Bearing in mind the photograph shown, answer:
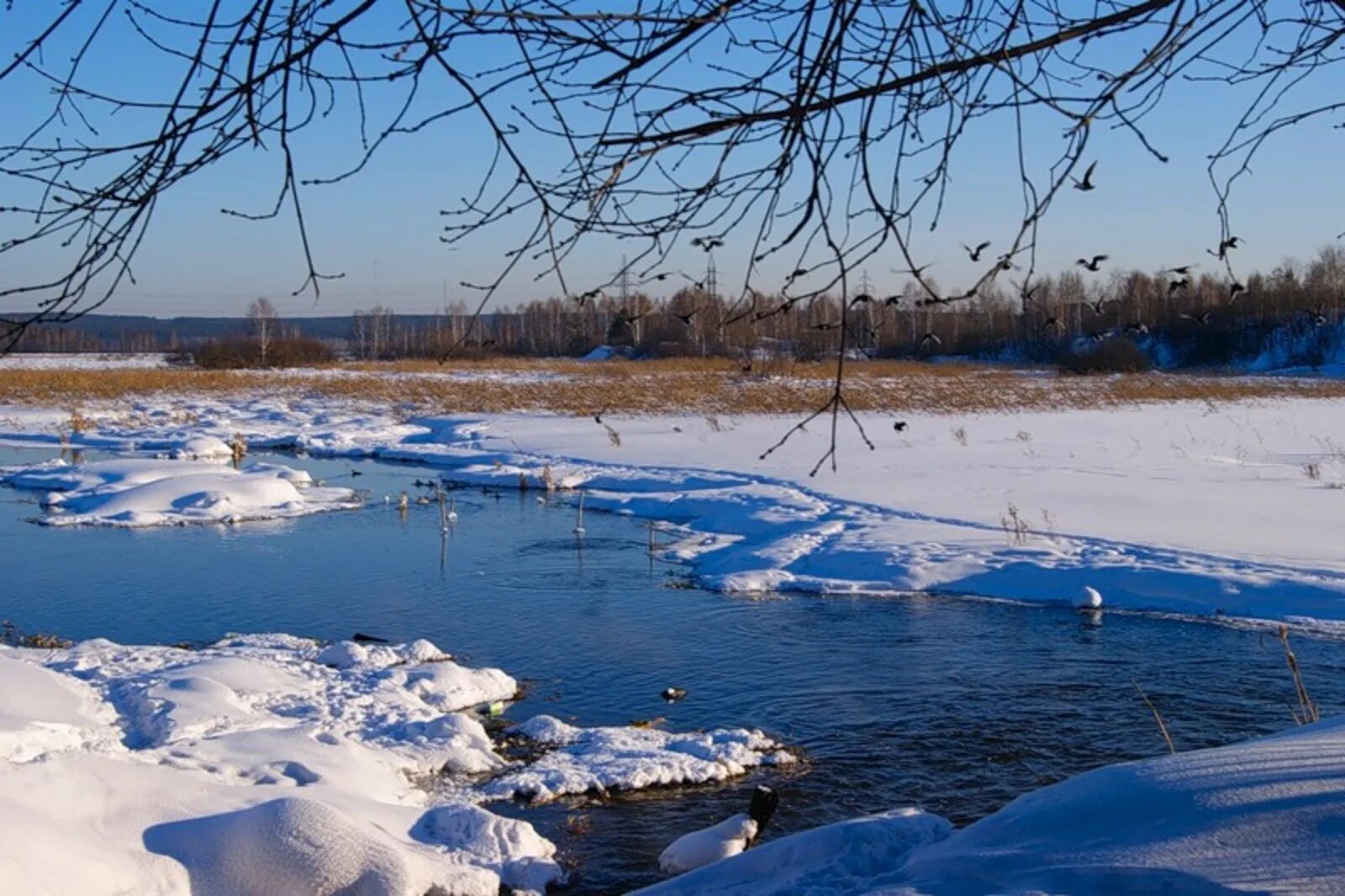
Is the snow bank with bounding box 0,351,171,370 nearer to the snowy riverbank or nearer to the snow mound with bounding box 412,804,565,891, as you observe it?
the snowy riverbank

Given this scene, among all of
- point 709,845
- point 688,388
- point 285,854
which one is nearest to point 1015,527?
point 709,845

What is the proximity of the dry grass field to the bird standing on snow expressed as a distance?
23.2 meters

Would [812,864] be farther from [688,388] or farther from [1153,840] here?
[688,388]

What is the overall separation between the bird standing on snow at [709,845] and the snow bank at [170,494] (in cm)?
1080

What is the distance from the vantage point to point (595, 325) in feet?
11.7

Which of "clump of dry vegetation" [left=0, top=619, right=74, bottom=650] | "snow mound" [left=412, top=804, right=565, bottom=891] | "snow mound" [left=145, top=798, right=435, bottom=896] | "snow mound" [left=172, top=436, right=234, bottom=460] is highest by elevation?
"snow mound" [left=172, top=436, right=234, bottom=460]

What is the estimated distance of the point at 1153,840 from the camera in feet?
10.9

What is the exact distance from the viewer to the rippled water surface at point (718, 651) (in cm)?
660

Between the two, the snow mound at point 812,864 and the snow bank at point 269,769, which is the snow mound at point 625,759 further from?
the snow mound at point 812,864

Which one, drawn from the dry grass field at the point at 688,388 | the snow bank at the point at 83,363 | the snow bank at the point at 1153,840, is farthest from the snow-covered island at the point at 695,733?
the snow bank at the point at 83,363

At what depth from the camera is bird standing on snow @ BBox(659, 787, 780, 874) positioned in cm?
551

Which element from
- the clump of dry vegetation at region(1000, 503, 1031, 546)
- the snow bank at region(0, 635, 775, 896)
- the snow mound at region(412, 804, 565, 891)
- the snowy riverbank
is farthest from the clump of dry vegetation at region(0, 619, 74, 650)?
the clump of dry vegetation at region(1000, 503, 1031, 546)

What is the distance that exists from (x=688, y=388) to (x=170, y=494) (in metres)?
18.6

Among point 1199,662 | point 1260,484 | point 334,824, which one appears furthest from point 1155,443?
point 334,824
